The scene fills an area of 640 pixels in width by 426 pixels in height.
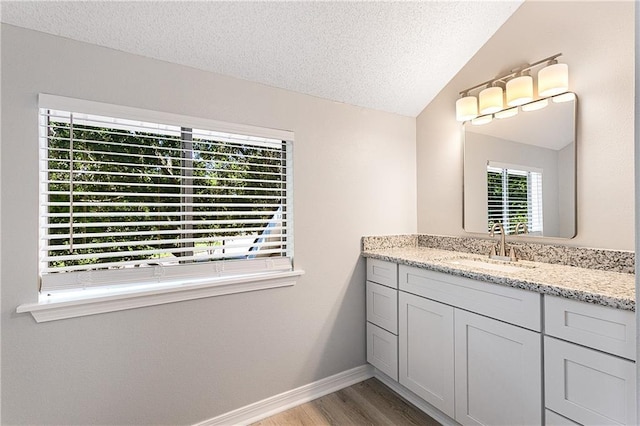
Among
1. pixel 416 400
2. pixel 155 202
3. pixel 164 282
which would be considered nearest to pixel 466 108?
pixel 416 400

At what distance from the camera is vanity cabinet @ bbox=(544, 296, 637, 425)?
1106 mm

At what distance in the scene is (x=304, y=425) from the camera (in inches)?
73.9

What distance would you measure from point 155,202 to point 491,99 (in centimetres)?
219

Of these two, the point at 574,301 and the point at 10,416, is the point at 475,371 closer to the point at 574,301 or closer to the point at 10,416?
the point at 574,301

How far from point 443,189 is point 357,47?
127 cm

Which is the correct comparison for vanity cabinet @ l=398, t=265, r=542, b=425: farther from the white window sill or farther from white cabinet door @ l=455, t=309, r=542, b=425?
the white window sill

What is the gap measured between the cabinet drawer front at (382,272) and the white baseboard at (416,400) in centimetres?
71

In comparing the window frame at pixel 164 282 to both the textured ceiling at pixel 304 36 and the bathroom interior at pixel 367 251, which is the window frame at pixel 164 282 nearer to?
the bathroom interior at pixel 367 251

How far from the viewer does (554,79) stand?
5.78 feet

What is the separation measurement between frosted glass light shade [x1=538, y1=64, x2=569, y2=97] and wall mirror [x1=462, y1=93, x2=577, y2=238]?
55mm

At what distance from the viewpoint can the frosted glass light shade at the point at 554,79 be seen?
1.75 m

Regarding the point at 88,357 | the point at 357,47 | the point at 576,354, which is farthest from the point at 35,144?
the point at 576,354

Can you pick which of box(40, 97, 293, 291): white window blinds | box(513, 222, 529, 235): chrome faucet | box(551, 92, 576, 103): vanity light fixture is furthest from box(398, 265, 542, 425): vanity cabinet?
box(551, 92, 576, 103): vanity light fixture

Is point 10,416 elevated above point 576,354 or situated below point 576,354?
below
